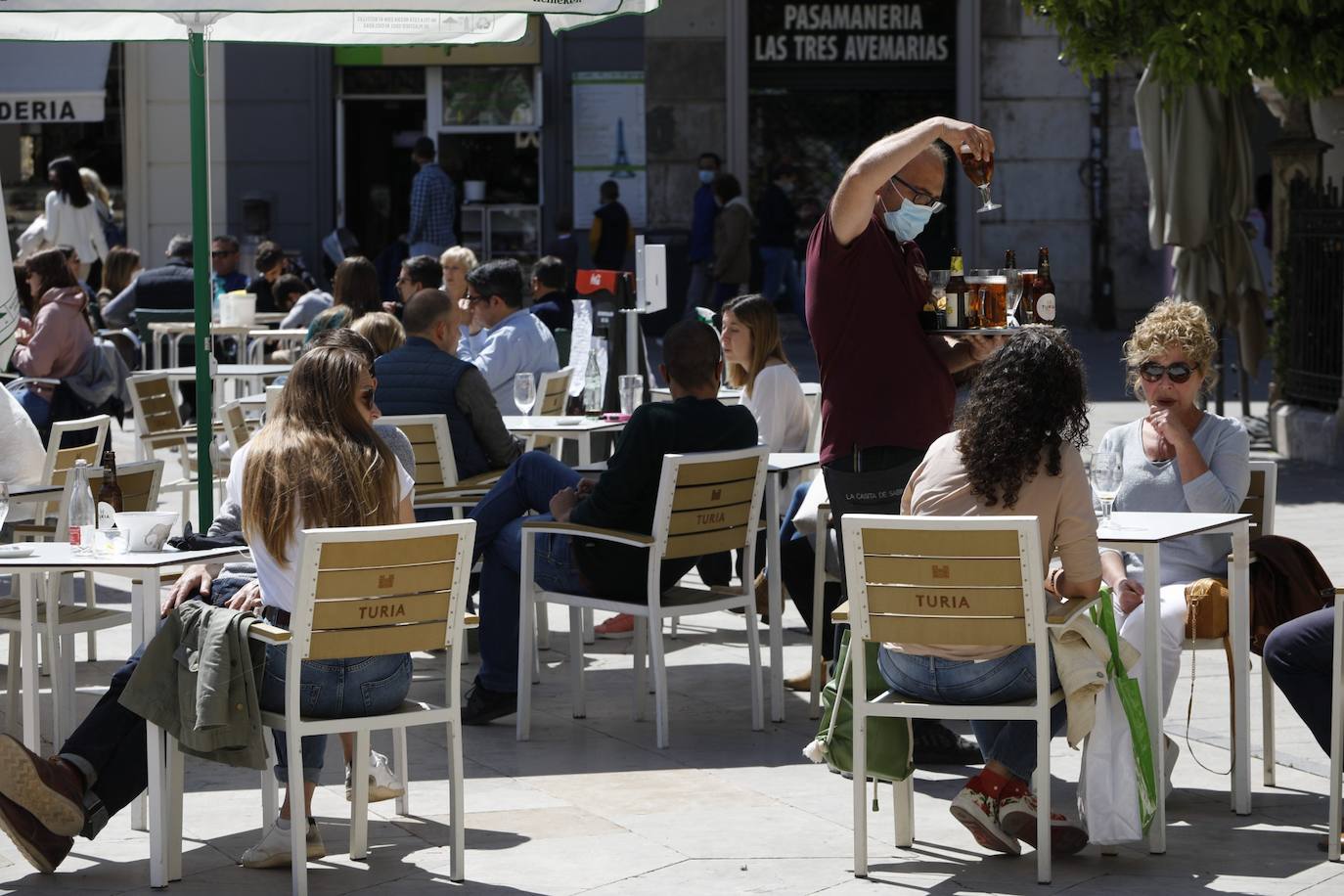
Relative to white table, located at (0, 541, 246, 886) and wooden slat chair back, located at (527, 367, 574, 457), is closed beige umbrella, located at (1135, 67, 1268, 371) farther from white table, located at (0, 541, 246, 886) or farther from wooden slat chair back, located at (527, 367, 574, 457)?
white table, located at (0, 541, 246, 886)

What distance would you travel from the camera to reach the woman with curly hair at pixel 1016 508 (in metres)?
4.89

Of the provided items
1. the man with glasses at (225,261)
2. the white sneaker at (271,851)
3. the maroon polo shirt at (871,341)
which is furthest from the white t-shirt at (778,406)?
the man with glasses at (225,261)

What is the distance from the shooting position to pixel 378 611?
4.77 metres

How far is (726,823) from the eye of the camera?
5426 millimetres

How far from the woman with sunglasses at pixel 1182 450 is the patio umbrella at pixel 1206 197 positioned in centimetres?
715

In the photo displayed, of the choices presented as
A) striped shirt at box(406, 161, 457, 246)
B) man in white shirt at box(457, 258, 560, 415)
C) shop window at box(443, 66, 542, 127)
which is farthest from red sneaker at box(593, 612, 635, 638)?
shop window at box(443, 66, 542, 127)

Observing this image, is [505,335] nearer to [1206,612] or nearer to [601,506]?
[601,506]

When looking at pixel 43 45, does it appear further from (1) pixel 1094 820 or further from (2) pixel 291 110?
(1) pixel 1094 820

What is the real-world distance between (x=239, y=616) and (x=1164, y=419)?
2.64 metres

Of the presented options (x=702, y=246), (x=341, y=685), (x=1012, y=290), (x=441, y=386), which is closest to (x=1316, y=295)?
(x=441, y=386)

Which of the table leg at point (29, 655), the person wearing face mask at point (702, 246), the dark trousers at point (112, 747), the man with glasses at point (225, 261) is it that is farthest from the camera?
the person wearing face mask at point (702, 246)

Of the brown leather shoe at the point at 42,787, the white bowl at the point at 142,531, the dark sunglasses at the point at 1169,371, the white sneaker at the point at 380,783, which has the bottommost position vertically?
the white sneaker at the point at 380,783

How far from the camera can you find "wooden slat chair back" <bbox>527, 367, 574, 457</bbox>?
28.8 ft

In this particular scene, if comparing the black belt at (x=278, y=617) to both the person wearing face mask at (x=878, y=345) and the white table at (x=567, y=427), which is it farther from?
the white table at (x=567, y=427)
